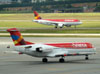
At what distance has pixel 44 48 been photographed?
42750 mm

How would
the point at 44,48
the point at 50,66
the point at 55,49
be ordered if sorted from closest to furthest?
the point at 50,66 < the point at 44,48 < the point at 55,49

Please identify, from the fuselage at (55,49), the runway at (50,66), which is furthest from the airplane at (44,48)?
the runway at (50,66)

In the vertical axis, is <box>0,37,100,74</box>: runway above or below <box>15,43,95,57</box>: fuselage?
below

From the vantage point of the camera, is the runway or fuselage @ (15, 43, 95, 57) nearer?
the runway

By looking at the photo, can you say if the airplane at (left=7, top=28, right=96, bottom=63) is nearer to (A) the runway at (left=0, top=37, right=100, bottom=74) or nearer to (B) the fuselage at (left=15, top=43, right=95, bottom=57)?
(B) the fuselage at (left=15, top=43, right=95, bottom=57)

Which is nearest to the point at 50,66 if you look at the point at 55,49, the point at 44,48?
the point at 44,48

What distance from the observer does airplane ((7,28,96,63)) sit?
4194 cm

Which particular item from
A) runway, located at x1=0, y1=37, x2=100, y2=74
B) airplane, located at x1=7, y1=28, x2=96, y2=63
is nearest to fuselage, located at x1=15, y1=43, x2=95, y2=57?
airplane, located at x1=7, y1=28, x2=96, y2=63

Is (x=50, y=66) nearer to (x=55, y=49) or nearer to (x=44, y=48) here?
(x=44, y=48)

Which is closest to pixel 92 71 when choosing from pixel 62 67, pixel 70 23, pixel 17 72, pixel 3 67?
pixel 62 67

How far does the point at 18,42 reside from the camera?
139ft

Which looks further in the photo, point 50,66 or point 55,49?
point 55,49

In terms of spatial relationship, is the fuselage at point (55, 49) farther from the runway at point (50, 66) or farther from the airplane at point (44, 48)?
the runway at point (50, 66)

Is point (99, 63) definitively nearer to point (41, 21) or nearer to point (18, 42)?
point (18, 42)
